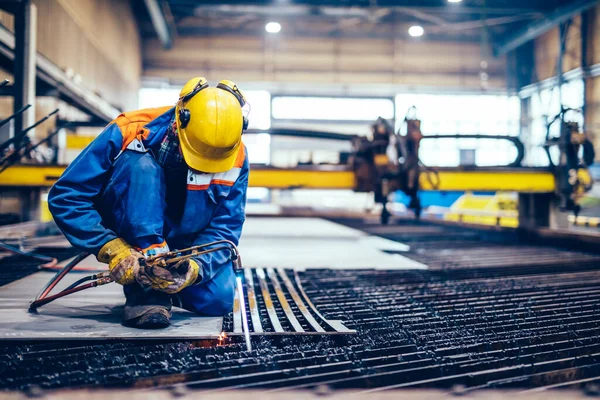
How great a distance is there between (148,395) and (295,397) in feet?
1.20

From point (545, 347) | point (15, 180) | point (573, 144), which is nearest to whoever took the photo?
point (545, 347)

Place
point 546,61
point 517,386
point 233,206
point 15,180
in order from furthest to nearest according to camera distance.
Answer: point 546,61, point 15,180, point 233,206, point 517,386

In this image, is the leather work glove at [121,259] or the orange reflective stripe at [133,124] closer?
the leather work glove at [121,259]

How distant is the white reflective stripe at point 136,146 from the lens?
1.72 m

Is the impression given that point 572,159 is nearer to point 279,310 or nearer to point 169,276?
point 279,310

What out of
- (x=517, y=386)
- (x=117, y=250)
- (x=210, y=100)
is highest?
(x=210, y=100)

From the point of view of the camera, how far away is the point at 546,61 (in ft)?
41.9

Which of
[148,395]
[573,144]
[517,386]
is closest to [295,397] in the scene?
[148,395]

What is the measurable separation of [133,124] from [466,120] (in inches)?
538

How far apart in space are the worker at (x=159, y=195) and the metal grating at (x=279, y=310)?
0.18 m

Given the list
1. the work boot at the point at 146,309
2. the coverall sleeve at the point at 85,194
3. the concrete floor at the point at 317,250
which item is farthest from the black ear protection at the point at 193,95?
the concrete floor at the point at 317,250

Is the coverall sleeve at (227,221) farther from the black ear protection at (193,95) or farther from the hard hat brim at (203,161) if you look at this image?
the black ear protection at (193,95)

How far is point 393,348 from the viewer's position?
150 cm

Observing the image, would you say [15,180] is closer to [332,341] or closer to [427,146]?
[332,341]
